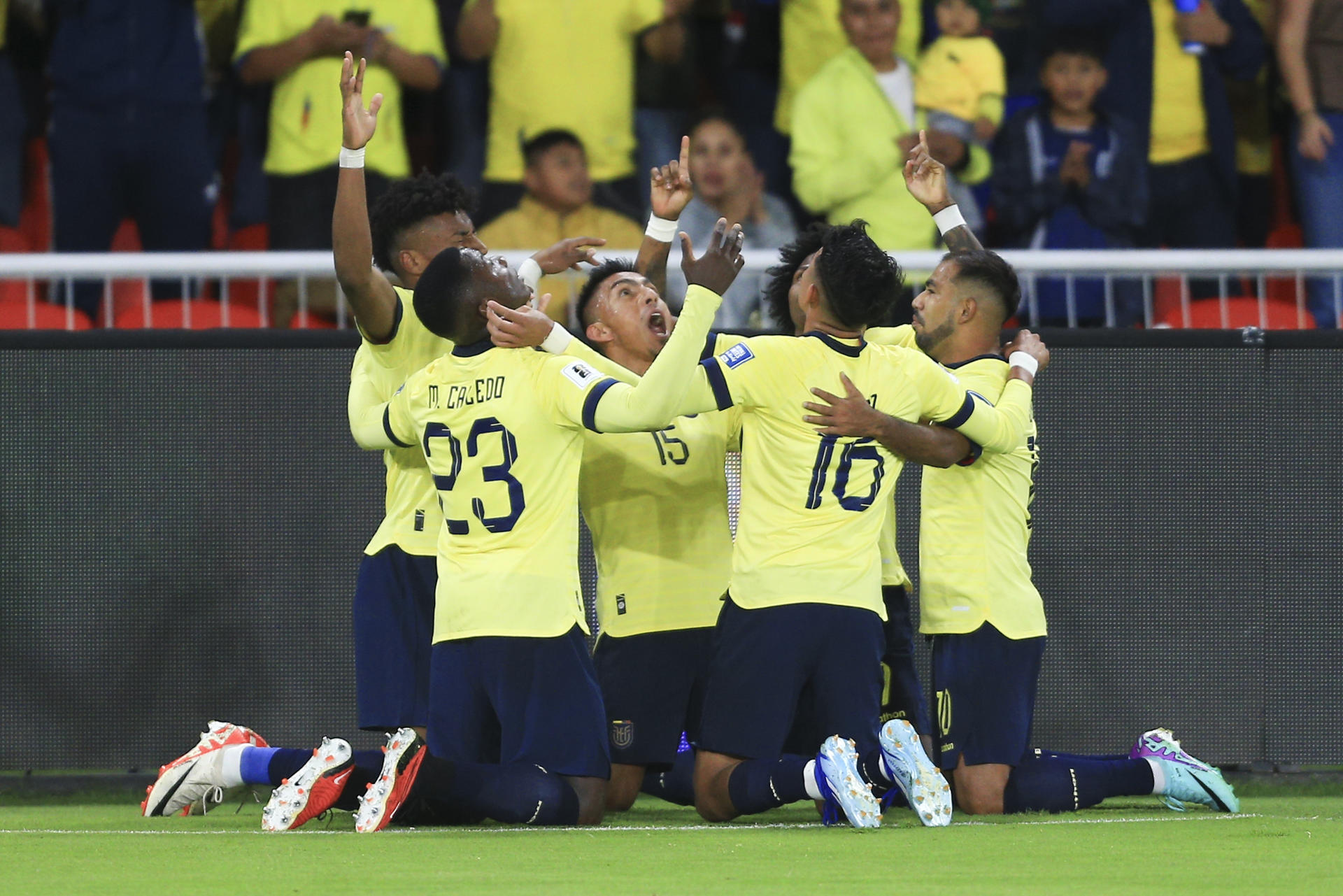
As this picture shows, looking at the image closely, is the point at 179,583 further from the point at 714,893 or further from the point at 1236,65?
the point at 1236,65

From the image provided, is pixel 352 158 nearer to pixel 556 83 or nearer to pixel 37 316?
pixel 37 316

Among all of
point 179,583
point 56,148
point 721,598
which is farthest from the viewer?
point 56,148

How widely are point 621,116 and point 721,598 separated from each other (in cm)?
417

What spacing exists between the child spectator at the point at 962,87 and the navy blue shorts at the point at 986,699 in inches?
152

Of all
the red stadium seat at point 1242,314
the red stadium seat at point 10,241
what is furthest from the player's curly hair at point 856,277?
the red stadium seat at point 10,241

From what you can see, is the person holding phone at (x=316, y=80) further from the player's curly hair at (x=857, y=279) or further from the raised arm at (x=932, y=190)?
the player's curly hair at (x=857, y=279)

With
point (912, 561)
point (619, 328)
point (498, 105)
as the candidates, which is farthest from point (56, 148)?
point (912, 561)

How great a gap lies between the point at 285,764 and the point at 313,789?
0.25 meters

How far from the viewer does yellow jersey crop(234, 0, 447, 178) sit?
29.4 feet

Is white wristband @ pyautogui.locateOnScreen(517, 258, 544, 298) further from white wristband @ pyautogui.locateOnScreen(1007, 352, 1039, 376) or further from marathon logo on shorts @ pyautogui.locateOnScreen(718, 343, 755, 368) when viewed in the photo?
white wristband @ pyautogui.locateOnScreen(1007, 352, 1039, 376)

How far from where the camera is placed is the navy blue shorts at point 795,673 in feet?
17.6

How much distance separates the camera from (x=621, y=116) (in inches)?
367

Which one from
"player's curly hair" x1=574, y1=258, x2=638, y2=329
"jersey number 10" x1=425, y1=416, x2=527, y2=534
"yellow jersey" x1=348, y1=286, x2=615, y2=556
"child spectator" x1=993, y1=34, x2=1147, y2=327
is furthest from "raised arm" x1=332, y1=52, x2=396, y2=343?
"child spectator" x1=993, y1=34, x2=1147, y2=327

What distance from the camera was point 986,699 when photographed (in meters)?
5.81
